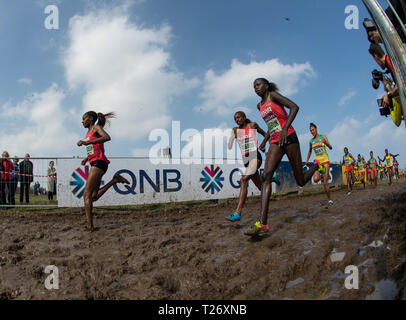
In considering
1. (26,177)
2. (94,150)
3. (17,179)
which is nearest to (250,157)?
(94,150)

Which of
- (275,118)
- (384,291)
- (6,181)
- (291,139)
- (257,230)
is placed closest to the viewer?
(384,291)

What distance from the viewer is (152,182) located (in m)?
10.4

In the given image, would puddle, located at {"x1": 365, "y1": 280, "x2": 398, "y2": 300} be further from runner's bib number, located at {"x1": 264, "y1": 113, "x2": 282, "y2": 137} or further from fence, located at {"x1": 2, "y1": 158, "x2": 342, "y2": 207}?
fence, located at {"x1": 2, "y1": 158, "x2": 342, "y2": 207}

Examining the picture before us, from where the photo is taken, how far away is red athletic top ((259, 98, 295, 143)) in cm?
396

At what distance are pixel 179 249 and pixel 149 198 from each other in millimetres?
6976

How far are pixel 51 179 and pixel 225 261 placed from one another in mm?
8526

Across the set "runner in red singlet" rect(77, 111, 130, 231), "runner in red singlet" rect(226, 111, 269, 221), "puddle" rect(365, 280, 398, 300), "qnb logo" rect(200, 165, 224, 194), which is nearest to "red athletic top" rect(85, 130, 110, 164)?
"runner in red singlet" rect(77, 111, 130, 231)

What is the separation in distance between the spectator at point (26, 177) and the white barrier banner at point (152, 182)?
1157mm

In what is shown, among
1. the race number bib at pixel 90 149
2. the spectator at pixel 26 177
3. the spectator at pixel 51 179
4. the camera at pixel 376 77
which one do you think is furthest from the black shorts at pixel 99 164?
the spectator at pixel 26 177

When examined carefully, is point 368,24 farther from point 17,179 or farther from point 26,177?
point 17,179

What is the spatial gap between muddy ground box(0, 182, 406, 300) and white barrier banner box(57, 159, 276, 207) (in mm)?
4786

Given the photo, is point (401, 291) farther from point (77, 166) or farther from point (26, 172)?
point (26, 172)

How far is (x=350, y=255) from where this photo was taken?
9.27 feet

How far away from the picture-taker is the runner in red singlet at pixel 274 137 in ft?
12.3
